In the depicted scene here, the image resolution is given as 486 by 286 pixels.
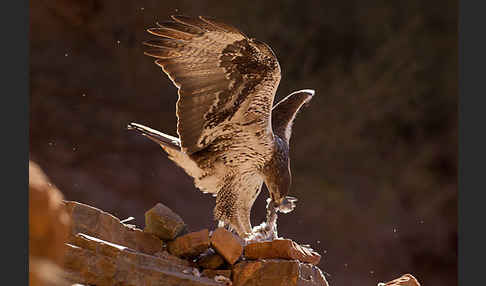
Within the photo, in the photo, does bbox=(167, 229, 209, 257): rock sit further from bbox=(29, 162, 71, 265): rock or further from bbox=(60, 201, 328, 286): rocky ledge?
bbox=(29, 162, 71, 265): rock

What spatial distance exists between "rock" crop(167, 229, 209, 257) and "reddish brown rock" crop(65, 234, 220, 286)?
0.11 m

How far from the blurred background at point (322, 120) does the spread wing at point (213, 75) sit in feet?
3.04

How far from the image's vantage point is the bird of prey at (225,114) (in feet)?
6.04

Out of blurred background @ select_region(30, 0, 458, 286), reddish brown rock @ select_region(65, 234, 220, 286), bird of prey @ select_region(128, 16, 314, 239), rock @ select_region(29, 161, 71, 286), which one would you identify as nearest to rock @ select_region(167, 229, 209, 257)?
reddish brown rock @ select_region(65, 234, 220, 286)

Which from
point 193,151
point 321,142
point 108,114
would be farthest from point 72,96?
point 321,142

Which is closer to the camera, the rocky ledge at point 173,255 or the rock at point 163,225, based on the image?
the rocky ledge at point 173,255

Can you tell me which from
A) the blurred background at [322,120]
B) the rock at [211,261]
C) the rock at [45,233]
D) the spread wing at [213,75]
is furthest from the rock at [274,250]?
the rock at [45,233]

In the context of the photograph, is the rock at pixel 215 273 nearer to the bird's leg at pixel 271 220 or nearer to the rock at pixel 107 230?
the rock at pixel 107 230

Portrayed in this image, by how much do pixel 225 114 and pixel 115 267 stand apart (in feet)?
2.56

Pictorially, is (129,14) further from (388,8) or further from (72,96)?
(388,8)

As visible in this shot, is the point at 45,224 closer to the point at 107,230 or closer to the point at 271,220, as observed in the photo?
the point at 107,230

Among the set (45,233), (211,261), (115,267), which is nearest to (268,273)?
(211,261)

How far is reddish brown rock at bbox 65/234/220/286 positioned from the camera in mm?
1455

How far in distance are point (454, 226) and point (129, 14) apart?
2298 millimetres
